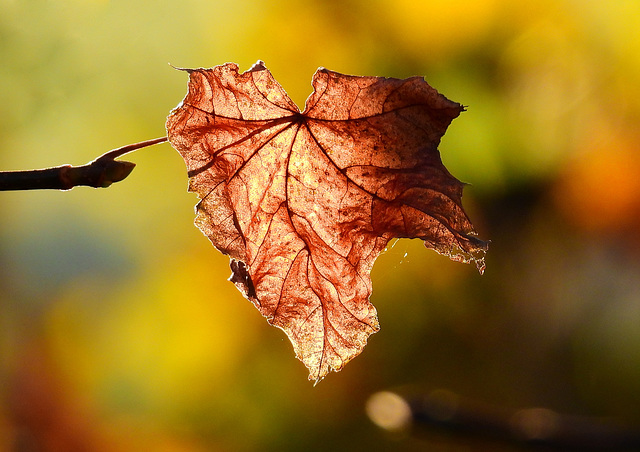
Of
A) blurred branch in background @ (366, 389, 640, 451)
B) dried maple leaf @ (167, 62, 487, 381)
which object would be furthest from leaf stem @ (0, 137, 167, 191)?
blurred branch in background @ (366, 389, 640, 451)

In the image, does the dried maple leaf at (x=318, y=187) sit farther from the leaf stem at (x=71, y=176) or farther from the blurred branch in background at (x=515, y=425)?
the blurred branch in background at (x=515, y=425)

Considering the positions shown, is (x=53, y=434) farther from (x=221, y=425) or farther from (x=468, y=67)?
(x=468, y=67)

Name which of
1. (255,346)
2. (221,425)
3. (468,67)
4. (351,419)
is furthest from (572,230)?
(221,425)

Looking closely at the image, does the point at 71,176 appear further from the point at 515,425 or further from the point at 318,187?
the point at 515,425

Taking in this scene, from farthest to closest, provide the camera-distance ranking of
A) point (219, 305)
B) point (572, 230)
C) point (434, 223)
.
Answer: point (219, 305), point (572, 230), point (434, 223)

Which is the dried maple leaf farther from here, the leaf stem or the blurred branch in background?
the blurred branch in background

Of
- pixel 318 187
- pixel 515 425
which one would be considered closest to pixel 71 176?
pixel 318 187
